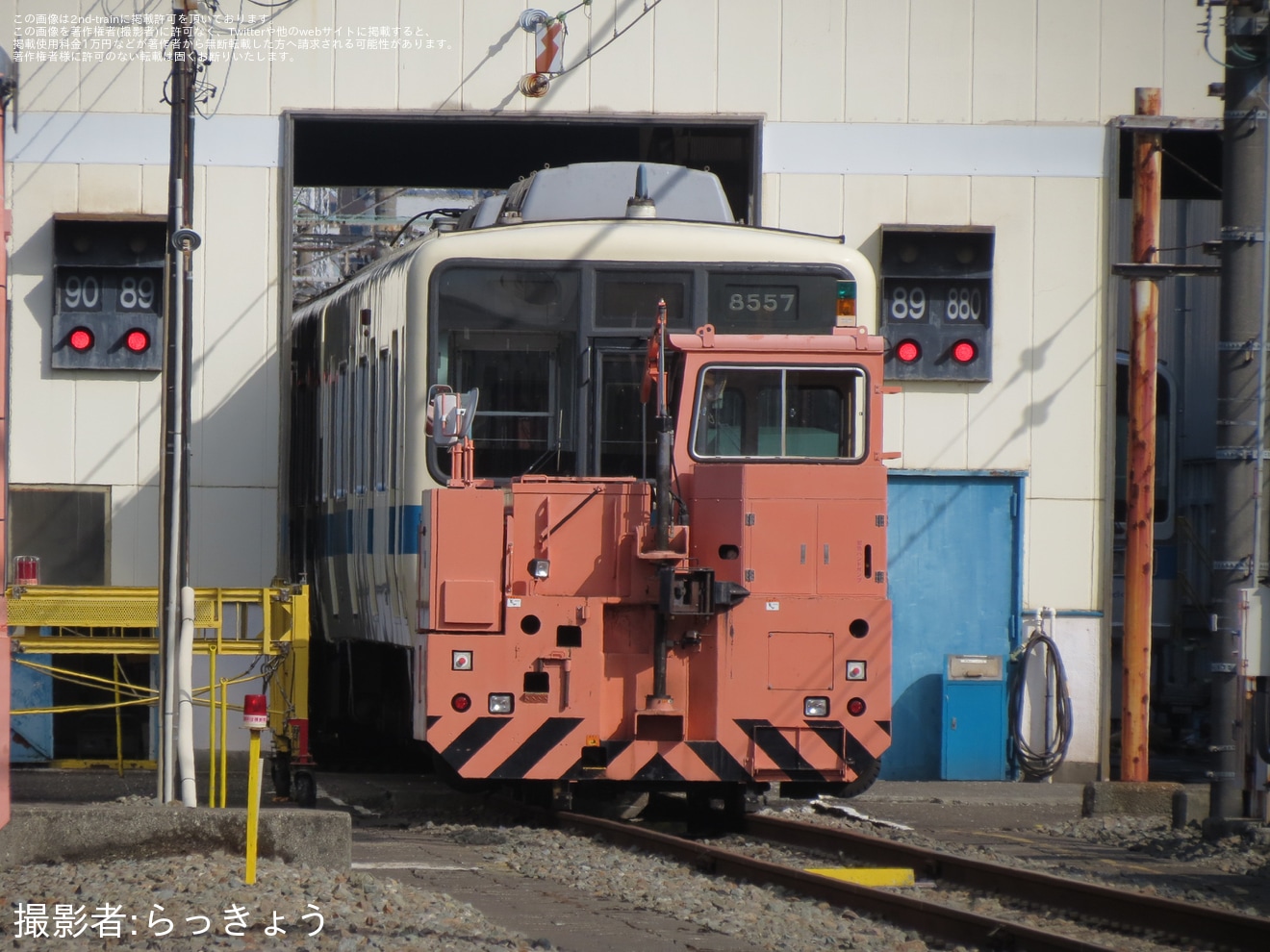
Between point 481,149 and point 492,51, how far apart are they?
312 centimetres

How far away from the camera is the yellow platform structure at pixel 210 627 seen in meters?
12.5

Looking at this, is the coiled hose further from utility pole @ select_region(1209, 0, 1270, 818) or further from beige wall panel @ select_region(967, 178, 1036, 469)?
utility pole @ select_region(1209, 0, 1270, 818)

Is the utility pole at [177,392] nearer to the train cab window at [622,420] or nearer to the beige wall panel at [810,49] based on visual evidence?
the train cab window at [622,420]

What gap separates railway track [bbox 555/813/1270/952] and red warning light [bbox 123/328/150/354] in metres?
7.42

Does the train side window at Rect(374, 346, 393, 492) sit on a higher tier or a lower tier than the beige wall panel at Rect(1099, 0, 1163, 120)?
lower

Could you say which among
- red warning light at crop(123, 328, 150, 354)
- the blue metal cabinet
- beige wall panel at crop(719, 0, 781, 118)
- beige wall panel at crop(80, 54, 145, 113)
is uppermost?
beige wall panel at crop(719, 0, 781, 118)

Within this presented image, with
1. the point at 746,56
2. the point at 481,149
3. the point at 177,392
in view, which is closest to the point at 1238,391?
the point at 746,56

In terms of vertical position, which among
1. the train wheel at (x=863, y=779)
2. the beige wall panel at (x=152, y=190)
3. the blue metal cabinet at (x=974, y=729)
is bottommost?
the blue metal cabinet at (x=974, y=729)

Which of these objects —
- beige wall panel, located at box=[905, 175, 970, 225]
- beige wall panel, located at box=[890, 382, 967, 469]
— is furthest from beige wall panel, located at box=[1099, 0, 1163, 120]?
beige wall panel, located at box=[890, 382, 967, 469]

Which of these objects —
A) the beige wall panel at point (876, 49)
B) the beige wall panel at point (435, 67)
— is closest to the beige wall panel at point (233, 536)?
the beige wall panel at point (435, 67)

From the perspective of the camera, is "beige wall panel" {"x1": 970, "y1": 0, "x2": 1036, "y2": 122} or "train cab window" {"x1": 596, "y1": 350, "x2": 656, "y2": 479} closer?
"train cab window" {"x1": 596, "y1": 350, "x2": 656, "y2": 479}

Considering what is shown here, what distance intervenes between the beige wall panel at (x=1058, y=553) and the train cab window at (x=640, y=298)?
17.4 ft

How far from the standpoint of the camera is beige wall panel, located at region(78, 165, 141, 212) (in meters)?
15.7

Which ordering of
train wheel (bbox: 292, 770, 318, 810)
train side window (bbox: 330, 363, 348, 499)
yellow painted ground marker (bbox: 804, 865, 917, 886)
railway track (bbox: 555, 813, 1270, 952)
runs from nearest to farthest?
1. railway track (bbox: 555, 813, 1270, 952)
2. yellow painted ground marker (bbox: 804, 865, 917, 886)
3. train wheel (bbox: 292, 770, 318, 810)
4. train side window (bbox: 330, 363, 348, 499)
